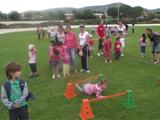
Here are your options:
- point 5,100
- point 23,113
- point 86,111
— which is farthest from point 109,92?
point 5,100

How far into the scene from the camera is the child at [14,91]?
577 centimetres

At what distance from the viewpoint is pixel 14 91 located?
5.98 meters

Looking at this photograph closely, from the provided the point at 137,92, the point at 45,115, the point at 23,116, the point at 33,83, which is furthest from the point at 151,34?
the point at 23,116

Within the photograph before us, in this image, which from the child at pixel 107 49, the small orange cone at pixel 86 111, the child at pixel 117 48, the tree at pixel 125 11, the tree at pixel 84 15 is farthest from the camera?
the tree at pixel 125 11

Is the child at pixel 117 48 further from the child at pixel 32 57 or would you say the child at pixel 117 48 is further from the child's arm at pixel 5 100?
the child's arm at pixel 5 100

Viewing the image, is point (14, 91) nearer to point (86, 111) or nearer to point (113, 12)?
point (86, 111)

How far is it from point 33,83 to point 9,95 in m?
6.02

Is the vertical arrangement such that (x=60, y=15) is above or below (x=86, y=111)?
above

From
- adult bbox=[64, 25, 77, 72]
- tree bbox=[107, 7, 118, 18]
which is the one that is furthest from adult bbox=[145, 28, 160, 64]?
tree bbox=[107, 7, 118, 18]

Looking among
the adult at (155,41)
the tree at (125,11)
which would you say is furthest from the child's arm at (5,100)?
the tree at (125,11)

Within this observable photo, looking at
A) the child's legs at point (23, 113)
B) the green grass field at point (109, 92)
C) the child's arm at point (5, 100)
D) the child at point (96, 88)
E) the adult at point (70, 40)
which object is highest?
the adult at point (70, 40)

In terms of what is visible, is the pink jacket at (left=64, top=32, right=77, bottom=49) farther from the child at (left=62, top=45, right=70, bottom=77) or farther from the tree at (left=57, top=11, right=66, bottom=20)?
the tree at (left=57, top=11, right=66, bottom=20)

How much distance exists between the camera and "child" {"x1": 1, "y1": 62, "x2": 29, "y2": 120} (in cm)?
577

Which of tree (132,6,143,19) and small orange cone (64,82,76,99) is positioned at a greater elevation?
tree (132,6,143,19)
